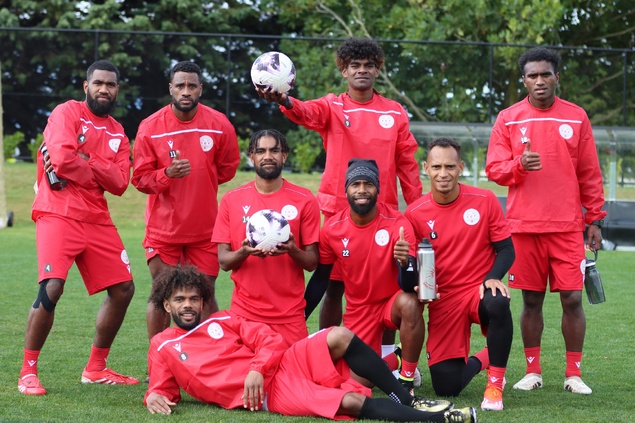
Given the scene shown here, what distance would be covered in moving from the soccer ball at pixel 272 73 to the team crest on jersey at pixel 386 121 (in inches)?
33.8

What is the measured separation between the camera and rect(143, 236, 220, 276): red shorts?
7.27 m

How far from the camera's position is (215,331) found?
6137 millimetres

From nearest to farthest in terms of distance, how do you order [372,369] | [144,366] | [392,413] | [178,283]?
[392,413], [372,369], [178,283], [144,366]

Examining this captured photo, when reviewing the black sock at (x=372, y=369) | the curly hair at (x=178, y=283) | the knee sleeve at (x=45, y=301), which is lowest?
the black sock at (x=372, y=369)

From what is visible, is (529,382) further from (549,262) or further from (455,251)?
(455,251)

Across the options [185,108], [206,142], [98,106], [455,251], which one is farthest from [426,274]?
[98,106]

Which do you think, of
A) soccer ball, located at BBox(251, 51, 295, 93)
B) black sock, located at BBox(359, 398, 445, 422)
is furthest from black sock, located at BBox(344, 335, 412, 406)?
soccer ball, located at BBox(251, 51, 295, 93)

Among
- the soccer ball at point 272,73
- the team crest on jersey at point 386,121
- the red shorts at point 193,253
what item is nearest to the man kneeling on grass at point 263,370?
the red shorts at point 193,253

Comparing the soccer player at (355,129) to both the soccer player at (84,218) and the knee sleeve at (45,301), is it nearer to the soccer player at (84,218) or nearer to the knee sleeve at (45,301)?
the soccer player at (84,218)

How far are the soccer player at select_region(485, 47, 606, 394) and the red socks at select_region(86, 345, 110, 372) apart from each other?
2.99 metres

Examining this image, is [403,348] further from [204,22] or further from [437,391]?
[204,22]

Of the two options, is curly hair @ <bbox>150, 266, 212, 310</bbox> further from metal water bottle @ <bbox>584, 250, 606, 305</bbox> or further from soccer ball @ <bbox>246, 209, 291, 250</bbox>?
metal water bottle @ <bbox>584, 250, 606, 305</bbox>

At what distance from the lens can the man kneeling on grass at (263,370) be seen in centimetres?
567

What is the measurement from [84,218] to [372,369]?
2.32 metres
